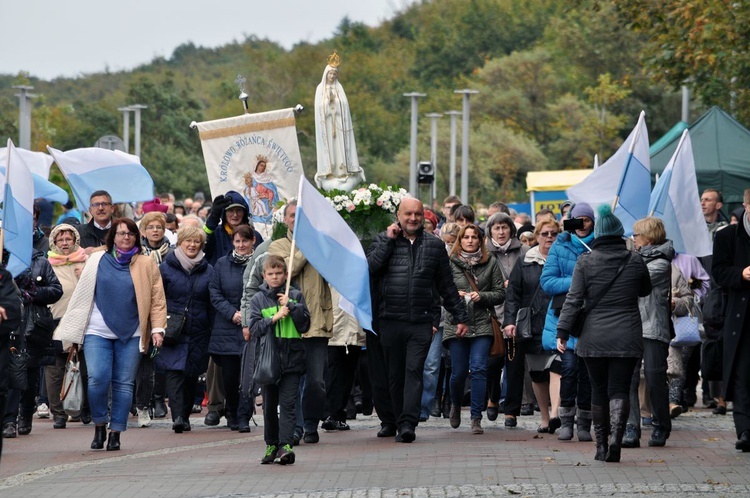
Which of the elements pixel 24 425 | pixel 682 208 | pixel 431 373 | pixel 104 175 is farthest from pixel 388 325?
pixel 104 175

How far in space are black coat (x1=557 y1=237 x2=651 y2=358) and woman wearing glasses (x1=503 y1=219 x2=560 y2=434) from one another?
2.14m

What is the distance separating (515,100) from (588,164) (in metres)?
8.40

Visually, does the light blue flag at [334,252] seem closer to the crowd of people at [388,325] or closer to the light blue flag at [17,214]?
the crowd of people at [388,325]

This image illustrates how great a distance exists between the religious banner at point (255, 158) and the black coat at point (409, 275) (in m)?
4.22

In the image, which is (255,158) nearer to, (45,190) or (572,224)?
(45,190)

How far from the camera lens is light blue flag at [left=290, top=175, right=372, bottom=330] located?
11367 millimetres

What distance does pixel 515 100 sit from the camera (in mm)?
78688

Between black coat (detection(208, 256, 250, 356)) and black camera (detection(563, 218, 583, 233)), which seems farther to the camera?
black coat (detection(208, 256, 250, 356))

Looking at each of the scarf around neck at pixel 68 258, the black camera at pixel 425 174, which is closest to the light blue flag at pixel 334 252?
the scarf around neck at pixel 68 258

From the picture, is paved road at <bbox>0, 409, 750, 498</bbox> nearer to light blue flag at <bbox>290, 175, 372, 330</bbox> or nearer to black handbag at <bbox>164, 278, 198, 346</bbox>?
black handbag at <bbox>164, 278, 198, 346</bbox>

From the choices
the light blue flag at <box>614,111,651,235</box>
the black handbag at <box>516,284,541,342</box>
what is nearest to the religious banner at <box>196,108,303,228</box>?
the black handbag at <box>516,284,541,342</box>

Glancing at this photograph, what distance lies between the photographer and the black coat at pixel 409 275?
1270 cm

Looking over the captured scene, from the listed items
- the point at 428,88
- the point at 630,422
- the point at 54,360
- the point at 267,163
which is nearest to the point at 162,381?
the point at 54,360

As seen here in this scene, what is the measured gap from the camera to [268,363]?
10891 millimetres
